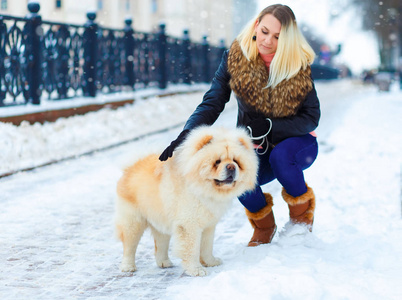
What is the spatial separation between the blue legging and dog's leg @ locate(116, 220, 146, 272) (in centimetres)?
85

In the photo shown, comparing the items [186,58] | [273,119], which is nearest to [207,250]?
[273,119]

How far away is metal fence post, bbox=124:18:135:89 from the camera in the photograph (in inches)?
592

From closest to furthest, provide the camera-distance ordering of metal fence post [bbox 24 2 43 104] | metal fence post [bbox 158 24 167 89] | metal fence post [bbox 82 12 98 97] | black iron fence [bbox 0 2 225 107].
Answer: black iron fence [bbox 0 2 225 107] < metal fence post [bbox 24 2 43 104] < metal fence post [bbox 82 12 98 97] < metal fence post [bbox 158 24 167 89]

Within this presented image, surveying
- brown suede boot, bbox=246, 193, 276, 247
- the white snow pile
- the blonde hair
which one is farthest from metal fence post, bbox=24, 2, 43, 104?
the blonde hair

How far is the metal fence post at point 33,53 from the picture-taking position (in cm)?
1017

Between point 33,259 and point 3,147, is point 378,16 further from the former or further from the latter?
point 33,259

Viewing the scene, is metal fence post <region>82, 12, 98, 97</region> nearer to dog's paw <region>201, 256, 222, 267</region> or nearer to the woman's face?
the woman's face

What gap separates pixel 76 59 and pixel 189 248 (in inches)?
366

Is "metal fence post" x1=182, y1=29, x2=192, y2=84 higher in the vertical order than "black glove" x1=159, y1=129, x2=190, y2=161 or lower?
lower

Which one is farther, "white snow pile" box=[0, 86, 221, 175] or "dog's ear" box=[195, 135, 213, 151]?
"white snow pile" box=[0, 86, 221, 175]

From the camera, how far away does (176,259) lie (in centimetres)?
418

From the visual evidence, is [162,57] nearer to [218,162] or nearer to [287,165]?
[287,165]

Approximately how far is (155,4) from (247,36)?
6346 cm

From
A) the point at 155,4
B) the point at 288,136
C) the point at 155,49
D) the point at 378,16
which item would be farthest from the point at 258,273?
the point at 155,4
